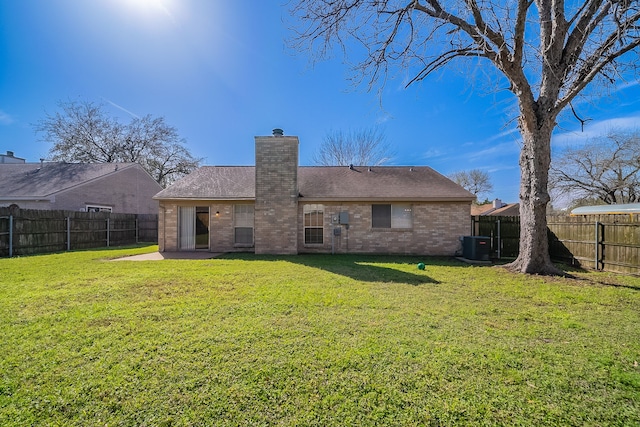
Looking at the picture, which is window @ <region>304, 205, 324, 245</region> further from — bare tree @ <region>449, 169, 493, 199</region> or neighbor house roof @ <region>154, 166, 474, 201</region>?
A: bare tree @ <region>449, 169, 493, 199</region>

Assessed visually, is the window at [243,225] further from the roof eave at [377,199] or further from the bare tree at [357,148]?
the bare tree at [357,148]

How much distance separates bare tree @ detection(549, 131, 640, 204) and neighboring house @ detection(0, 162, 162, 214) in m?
32.8

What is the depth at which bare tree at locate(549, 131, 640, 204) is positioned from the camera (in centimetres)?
1906

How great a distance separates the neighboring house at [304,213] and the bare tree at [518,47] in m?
3.49

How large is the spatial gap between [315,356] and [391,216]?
9.33m

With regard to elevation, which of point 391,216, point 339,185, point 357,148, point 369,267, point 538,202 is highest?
point 357,148

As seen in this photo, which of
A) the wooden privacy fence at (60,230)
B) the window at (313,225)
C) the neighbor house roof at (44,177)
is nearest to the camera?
the wooden privacy fence at (60,230)

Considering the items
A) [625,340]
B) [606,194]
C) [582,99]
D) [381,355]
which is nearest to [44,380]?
[381,355]

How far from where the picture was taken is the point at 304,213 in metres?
11.8

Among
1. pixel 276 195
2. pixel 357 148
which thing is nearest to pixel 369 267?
pixel 276 195

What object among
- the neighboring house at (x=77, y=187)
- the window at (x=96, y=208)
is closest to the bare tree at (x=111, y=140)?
the neighboring house at (x=77, y=187)

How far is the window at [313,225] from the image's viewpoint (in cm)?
1170

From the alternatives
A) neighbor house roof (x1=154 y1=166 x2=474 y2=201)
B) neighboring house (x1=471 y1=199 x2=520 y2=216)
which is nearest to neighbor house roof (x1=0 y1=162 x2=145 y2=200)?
neighbor house roof (x1=154 y1=166 x2=474 y2=201)

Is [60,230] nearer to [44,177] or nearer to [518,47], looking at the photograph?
[44,177]
